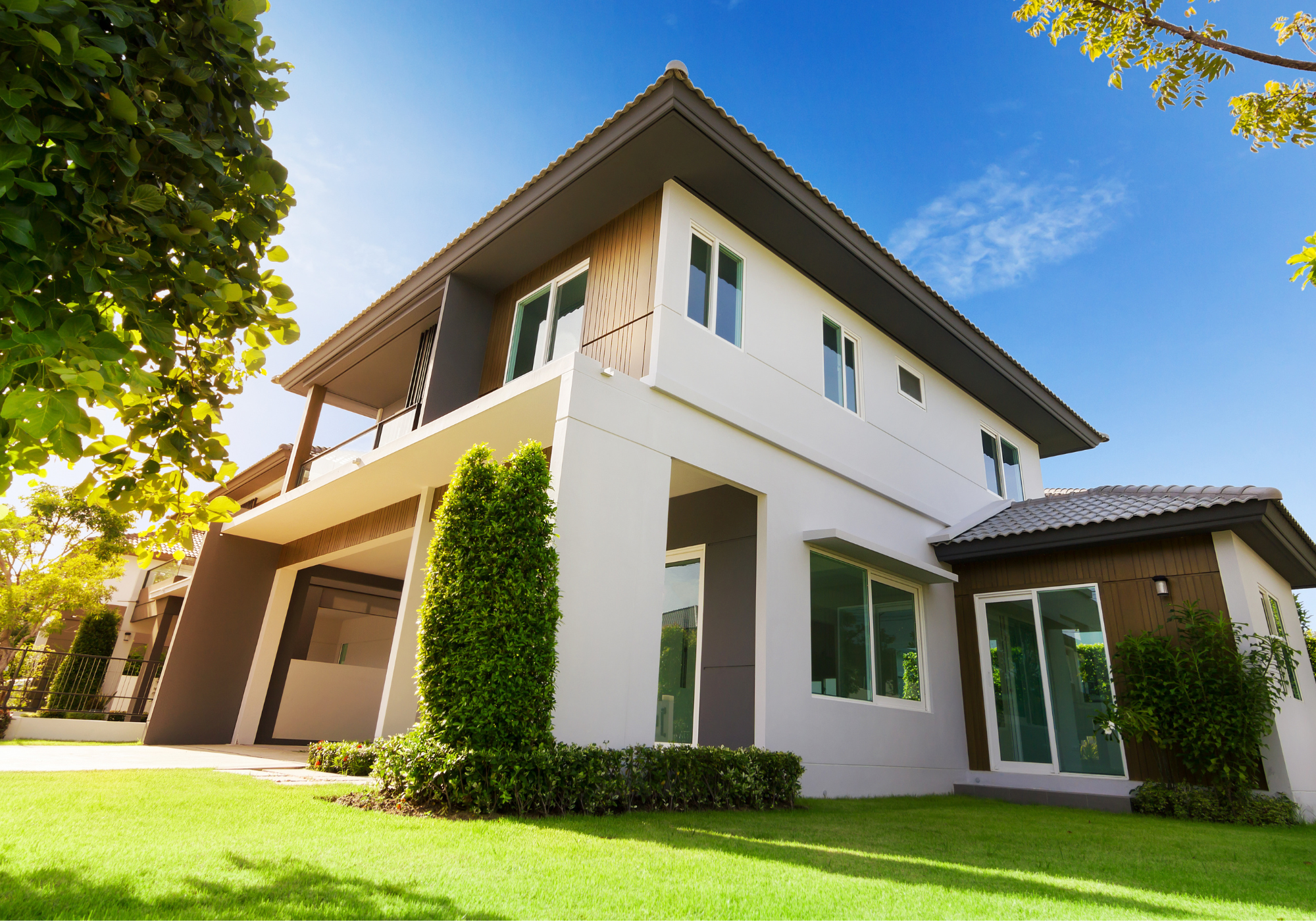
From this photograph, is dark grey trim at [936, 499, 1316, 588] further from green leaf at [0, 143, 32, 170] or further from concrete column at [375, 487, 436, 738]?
green leaf at [0, 143, 32, 170]

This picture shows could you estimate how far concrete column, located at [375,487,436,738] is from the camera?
7.96 metres

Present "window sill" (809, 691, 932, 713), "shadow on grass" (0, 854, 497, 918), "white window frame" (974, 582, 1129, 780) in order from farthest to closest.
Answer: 1. "white window frame" (974, 582, 1129, 780)
2. "window sill" (809, 691, 932, 713)
3. "shadow on grass" (0, 854, 497, 918)

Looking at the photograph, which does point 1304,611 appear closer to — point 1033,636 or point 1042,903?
point 1033,636

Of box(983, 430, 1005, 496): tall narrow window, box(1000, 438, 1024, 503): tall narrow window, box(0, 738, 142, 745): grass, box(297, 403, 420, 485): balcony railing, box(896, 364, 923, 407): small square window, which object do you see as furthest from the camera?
box(1000, 438, 1024, 503): tall narrow window

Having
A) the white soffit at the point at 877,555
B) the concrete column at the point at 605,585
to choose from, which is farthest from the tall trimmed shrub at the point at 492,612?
the white soffit at the point at 877,555

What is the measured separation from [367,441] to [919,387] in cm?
876

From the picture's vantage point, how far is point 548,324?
938 centimetres

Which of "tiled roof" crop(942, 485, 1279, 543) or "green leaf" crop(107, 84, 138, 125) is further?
"tiled roof" crop(942, 485, 1279, 543)

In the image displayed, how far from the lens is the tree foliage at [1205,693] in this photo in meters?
7.48

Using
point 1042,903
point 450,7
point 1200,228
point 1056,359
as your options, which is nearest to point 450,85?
point 450,7

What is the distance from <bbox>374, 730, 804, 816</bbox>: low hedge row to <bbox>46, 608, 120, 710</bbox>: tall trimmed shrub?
13935 mm

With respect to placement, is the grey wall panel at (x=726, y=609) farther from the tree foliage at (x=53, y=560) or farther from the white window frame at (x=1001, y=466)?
the tree foliage at (x=53, y=560)

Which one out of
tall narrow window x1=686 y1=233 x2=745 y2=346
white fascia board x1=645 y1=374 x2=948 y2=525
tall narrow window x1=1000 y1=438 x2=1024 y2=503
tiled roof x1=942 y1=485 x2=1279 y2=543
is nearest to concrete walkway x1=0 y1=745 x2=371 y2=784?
white fascia board x1=645 y1=374 x2=948 y2=525

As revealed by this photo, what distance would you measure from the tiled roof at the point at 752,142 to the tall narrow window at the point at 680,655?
187 inches
